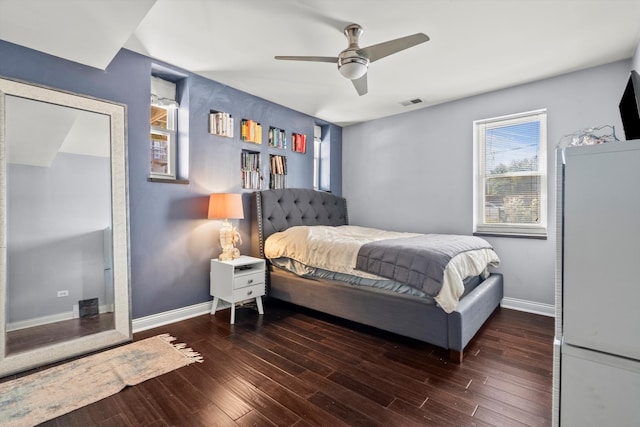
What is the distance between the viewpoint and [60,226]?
2.23 m

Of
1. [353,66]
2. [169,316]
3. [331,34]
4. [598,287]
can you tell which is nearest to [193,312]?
[169,316]

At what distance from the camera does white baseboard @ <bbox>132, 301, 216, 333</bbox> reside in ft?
8.62

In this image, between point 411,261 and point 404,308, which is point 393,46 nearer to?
point 411,261

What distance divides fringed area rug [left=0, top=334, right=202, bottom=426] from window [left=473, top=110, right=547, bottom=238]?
3.45m

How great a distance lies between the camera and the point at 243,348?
230 cm

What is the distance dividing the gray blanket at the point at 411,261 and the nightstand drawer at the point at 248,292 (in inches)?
43.4

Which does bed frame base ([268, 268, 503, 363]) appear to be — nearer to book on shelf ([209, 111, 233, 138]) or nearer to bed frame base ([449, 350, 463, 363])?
bed frame base ([449, 350, 463, 363])

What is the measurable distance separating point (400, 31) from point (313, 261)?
209cm

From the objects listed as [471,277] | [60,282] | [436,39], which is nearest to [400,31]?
[436,39]

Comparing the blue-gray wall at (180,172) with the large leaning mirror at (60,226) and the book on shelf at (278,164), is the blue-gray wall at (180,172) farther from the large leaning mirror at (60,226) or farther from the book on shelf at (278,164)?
the book on shelf at (278,164)

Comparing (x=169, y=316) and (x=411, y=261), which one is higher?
(x=411, y=261)

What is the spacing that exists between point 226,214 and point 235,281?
2.16 feet

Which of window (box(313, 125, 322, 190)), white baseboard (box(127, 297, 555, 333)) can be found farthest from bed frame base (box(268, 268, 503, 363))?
window (box(313, 125, 322, 190))

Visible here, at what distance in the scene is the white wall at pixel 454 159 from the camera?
9.61 feet
